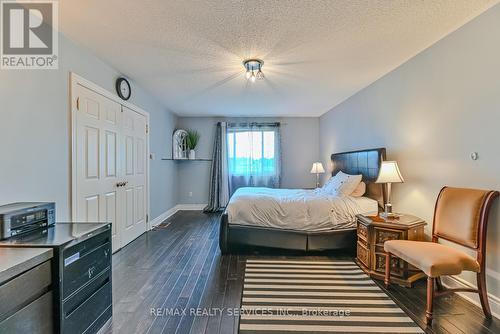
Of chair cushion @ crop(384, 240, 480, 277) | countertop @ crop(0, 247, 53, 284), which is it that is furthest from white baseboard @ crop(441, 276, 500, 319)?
countertop @ crop(0, 247, 53, 284)

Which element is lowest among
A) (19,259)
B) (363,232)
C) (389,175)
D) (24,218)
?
(363,232)

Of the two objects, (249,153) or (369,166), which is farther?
(249,153)

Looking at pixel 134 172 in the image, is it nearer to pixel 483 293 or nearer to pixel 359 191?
pixel 359 191

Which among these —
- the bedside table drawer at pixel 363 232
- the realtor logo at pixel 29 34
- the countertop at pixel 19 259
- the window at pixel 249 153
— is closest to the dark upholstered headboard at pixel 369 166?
the bedside table drawer at pixel 363 232

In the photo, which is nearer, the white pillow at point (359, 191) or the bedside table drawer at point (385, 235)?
the bedside table drawer at point (385, 235)

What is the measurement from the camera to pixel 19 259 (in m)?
1.19

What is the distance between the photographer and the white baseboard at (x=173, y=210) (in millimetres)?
4727

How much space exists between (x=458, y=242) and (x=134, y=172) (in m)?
3.93

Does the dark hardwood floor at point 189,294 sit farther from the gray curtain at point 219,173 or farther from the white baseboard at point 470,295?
the gray curtain at point 219,173

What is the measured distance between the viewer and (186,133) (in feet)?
20.1

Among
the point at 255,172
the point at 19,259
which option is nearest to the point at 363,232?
the point at 19,259

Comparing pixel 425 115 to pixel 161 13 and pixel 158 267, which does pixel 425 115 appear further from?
pixel 158 267

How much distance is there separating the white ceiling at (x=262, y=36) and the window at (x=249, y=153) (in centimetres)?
239

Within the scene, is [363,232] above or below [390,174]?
below
